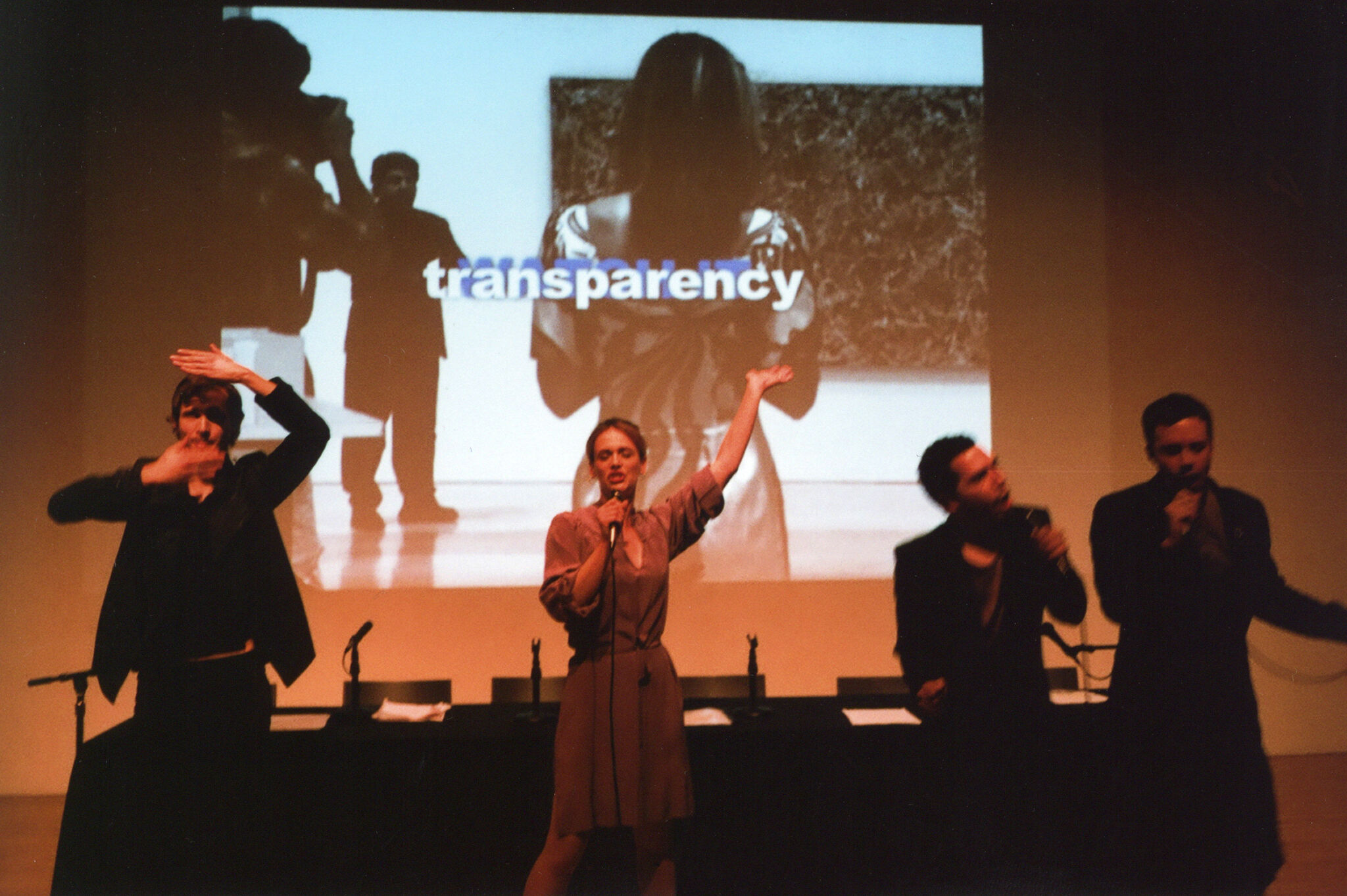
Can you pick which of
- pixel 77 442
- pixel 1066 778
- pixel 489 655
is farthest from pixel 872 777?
pixel 77 442

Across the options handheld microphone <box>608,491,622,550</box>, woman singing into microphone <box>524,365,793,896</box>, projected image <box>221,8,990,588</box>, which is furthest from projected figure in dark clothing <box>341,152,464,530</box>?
handheld microphone <box>608,491,622,550</box>

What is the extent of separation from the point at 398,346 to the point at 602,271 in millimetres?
964

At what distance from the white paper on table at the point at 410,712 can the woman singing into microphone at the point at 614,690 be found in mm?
770

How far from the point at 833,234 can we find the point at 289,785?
3.14 metres

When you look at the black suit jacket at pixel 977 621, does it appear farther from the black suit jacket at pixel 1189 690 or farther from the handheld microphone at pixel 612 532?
the handheld microphone at pixel 612 532

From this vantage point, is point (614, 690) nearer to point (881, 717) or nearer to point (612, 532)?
point (612, 532)

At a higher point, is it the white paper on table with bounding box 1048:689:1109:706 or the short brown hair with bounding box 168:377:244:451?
the short brown hair with bounding box 168:377:244:451

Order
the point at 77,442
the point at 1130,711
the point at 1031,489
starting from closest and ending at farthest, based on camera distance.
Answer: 1. the point at 1130,711
2. the point at 77,442
3. the point at 1031,489

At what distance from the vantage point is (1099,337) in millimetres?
4434

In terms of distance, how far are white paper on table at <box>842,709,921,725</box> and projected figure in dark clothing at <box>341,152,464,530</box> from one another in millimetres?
1989

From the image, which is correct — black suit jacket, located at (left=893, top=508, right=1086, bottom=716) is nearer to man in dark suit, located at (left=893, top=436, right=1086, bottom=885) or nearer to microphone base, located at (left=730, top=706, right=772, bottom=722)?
man in dark suit, located at (left=893, top=436, right=1086, bottom=885)

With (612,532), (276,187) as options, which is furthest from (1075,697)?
(276,187)

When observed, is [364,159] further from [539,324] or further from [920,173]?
[920,173]

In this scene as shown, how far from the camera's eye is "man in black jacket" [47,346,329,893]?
2600mm
